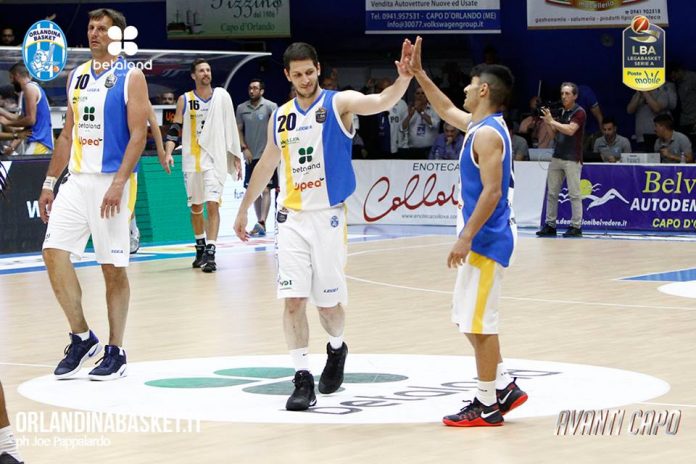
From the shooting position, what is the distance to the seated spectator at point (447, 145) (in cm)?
2233

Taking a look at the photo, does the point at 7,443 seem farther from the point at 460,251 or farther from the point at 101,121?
the point at 101,121

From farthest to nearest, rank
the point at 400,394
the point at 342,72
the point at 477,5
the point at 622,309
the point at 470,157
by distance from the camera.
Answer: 1. the point at 342,72
2. the point at 477,5
3. the point at 622,309
4. the point at 400,394
5. the point at 470,157

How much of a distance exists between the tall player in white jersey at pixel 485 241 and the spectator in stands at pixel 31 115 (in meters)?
10.8

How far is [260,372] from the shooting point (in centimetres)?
928

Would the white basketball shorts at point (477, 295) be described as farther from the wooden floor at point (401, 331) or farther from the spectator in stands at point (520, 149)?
the spectator in stands at point (520, 149)

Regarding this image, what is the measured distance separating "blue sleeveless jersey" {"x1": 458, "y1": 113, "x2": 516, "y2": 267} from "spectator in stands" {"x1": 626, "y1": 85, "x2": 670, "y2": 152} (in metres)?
15.6

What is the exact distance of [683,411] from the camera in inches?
307

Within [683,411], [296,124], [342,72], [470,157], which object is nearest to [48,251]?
[296,124]

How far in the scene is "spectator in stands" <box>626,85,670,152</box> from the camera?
23.2 metres

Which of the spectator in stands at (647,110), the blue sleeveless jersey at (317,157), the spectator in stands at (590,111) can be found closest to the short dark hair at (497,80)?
the blue sleeveless jersey at (317,157)

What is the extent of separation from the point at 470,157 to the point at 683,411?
1789 mm

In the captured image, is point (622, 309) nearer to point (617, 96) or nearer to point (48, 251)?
point (48, 251)

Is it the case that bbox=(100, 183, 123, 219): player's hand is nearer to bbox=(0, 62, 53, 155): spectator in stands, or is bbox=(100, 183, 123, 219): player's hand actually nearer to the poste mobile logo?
bbox=(0, 62, 53, 155): spectator in stands

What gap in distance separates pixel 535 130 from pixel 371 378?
15.1 meters
